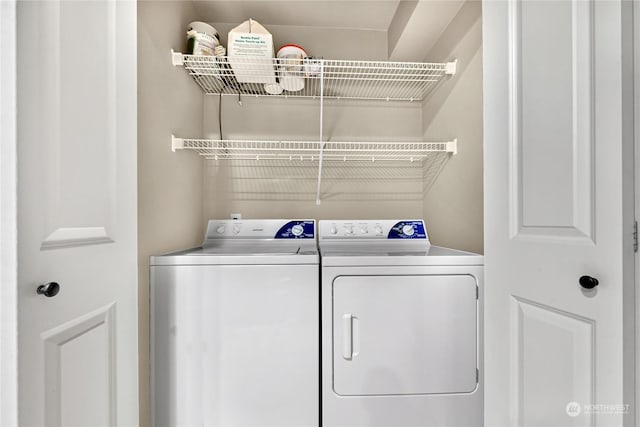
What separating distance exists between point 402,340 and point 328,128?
62.2 inches

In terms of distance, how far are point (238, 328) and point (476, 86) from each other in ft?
5.89

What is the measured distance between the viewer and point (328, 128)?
7.42 ft

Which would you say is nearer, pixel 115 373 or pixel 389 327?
pixel 115 373

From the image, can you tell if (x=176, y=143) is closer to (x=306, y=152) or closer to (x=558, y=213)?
(x=306, y=152)

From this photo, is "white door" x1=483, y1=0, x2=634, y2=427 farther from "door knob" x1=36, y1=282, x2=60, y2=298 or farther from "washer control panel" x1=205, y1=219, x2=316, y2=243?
"door knob" x1=36, y1=282, x2=60, y2=298

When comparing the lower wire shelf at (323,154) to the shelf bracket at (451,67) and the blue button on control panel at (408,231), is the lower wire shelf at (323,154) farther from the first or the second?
the shelf bracket at (451,67)

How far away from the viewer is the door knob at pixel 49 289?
71cm

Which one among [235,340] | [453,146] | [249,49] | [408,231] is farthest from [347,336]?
[249,49]

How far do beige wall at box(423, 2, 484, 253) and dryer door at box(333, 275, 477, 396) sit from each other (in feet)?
1.39

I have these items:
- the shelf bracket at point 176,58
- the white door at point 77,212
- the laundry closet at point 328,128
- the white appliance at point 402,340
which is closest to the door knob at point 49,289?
the white door at point 77,212

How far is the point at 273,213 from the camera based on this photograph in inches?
88.4

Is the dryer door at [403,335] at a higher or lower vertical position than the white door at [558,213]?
lower
